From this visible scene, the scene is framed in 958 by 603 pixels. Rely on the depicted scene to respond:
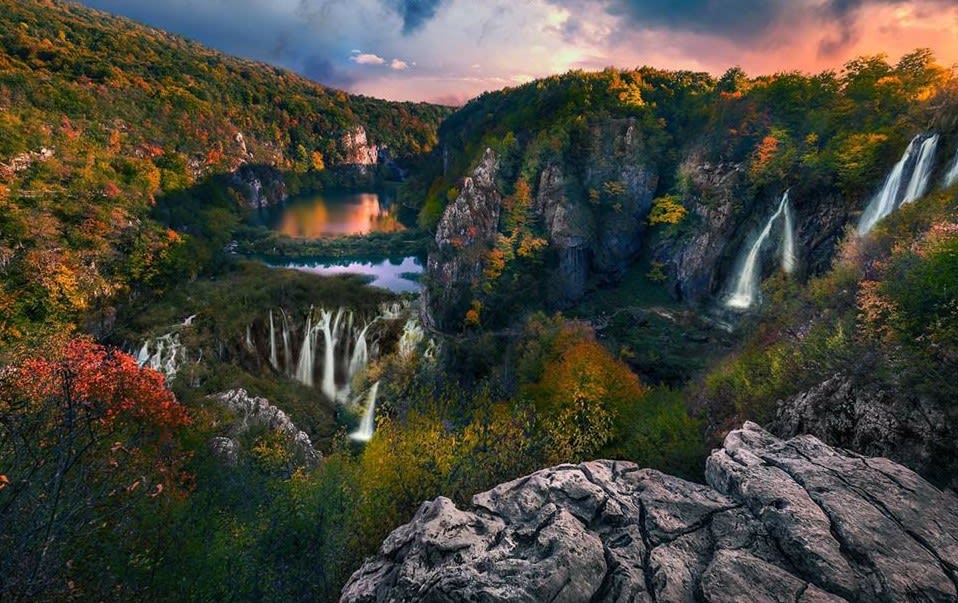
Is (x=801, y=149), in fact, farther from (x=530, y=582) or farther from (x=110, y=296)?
(x=110, y=296)

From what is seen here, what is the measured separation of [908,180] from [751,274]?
12.6m

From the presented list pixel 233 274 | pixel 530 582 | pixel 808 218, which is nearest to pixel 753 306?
pixel 808 218

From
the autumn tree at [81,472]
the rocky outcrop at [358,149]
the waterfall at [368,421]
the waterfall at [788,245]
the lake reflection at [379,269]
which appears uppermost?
the rocky outcrop at [358,149]

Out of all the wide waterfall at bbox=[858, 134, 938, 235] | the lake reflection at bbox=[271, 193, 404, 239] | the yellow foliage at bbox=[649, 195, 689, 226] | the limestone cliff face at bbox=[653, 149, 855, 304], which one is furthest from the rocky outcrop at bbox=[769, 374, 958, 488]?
the lake reflection at bbox=[271, 193, 404, 239]

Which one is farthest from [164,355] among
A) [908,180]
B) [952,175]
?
[908,180]

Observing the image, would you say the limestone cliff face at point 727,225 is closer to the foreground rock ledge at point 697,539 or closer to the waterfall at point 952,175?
the waterfall at point 952,175

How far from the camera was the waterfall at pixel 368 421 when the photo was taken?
1294 inches

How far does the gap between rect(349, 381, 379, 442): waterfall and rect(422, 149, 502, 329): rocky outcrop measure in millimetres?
9417

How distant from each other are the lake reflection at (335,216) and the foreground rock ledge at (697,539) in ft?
239

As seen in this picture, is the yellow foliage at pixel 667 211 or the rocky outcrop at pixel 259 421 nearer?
the rocky outcrop at pixel 259 421

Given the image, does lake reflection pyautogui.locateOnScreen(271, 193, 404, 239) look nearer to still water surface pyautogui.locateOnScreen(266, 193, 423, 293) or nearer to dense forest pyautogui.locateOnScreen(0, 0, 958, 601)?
still water surface pyautogui.locateOnScreen(266, 193, 423, 293)

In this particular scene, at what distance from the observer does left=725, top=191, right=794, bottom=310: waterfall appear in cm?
3550

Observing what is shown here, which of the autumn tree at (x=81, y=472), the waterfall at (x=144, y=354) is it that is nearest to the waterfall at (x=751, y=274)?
the autumn tree at (x=81, y=472)

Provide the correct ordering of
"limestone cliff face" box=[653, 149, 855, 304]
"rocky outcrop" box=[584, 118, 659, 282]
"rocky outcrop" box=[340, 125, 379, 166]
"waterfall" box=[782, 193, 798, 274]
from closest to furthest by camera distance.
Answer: "limestone cliff face" box=[653, 149, 855, 304] < "waterfall" box=[782, 193, 798, 274] < "rocky outcrop" box=[584, 118, 659, 282] < "rocky outcrop" box=[340, 125, 379, 166]
